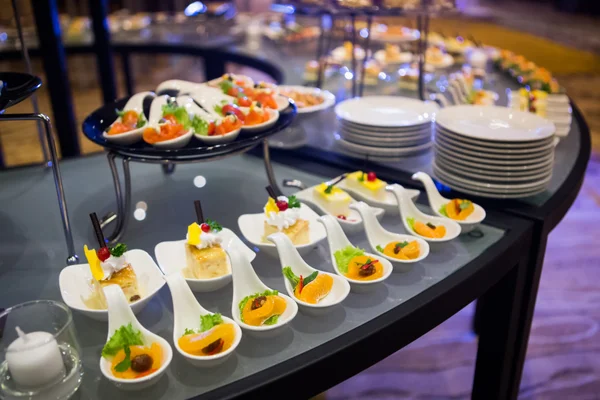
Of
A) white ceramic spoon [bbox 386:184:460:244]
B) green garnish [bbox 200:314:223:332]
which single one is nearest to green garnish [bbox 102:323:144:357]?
green garnish [bbox 200:314:223:332]

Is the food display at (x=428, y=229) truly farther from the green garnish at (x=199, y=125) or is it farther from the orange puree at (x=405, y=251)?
the green garnish at (x=199, y=125)

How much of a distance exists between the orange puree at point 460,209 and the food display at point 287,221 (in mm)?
371

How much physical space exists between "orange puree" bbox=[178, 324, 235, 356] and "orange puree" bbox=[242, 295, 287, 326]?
0.04m

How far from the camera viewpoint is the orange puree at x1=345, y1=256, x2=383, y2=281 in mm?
1071

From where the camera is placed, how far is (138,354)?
0.86 metres

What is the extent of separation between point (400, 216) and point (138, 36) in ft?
9.73

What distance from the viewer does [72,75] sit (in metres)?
6.23

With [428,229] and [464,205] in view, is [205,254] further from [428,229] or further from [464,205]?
[464,205]

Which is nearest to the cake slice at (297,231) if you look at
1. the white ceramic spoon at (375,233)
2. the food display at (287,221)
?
the food display at (287,221)

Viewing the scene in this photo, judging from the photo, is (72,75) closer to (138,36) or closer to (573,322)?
(138,36)

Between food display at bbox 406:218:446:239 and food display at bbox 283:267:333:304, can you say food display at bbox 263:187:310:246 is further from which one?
food display at bbox 406:218:446:239

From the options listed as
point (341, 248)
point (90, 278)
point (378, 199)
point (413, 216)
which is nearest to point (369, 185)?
point (378, 199)

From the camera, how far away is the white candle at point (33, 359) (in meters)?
0.80

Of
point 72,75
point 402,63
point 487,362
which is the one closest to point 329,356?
point 487,362
